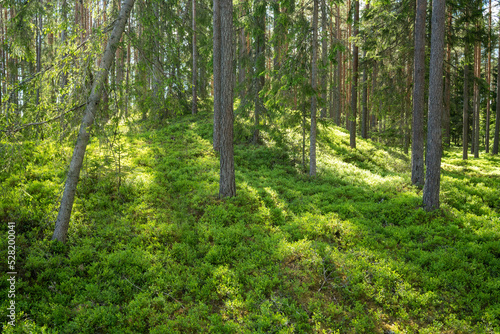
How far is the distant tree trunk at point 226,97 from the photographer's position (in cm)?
855

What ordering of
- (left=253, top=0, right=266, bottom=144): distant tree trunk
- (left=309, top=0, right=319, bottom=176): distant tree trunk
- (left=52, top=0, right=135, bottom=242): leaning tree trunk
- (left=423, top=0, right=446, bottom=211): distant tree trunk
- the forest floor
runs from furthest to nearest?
(left=253, top=0, right=266, bottom=144): distant tree trunk < (left=309, top=0, right=319, bottom=176): distant tree trunk < (left=423, top=0, right=446, bottom=211): distant tree trunk < (left=52, top=0, right=135, bottom=242): leaning tree trunk < the forest floor

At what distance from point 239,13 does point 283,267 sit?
15.6m

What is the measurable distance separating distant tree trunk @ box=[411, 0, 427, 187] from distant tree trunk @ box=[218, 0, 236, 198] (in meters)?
7.16

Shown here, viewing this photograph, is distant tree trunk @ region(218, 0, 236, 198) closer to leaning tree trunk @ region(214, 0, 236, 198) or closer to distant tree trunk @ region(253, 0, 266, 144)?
leaning tree trunk @ region(214, 0, 236, 198)

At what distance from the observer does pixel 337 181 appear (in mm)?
11703

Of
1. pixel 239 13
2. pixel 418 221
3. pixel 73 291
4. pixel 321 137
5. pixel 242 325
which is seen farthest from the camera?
pixel 321 137

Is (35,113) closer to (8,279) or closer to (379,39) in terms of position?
(8,279)

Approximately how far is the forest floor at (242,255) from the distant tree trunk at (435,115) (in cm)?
66

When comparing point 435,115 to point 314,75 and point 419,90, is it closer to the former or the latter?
point 419,90

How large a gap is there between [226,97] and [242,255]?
4.91 metres

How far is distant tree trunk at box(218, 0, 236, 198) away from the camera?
855 cm

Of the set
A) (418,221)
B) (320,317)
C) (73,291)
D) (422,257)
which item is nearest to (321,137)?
(418,221)

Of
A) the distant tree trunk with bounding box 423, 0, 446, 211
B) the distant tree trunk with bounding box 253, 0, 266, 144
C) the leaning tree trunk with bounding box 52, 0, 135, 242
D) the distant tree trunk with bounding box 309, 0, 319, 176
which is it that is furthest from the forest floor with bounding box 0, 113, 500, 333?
the distant tree trunk with bounding box 253, 0, 266, 144

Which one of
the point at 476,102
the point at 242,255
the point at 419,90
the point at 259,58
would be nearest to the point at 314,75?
the point at 259,58
